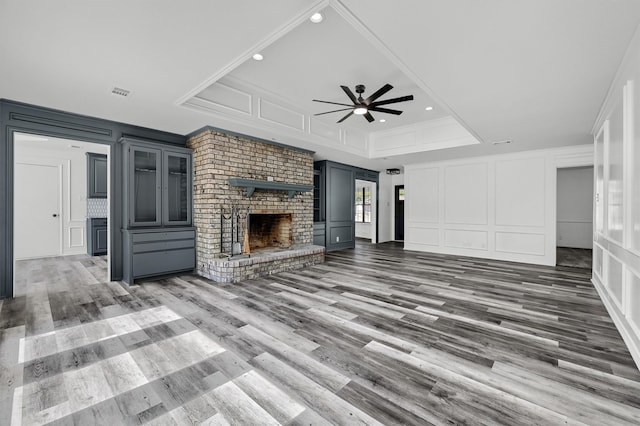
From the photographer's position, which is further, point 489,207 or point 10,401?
point 489,207

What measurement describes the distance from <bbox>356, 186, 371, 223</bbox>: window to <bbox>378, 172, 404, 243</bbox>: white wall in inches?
35.3

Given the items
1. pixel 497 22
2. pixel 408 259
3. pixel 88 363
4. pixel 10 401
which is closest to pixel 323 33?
pixel 497 22

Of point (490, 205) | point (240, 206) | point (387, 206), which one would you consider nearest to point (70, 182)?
point (240, 206)

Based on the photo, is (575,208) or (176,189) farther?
(575,208)

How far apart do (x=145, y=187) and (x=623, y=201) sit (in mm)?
6185

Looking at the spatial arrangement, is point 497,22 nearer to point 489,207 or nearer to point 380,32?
point 380,32

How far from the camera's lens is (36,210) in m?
6.60

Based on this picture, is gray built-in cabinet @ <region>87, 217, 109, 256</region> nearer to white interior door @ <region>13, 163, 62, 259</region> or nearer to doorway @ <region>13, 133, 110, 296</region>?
doorway @ <region>13, 133, 110, 296</region>

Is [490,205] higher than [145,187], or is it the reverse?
[145,187]

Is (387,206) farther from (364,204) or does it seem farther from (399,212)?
(364,204)

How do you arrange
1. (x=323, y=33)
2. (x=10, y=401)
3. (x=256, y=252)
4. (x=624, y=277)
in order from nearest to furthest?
(x=10, y=401) → (x=624, y=277) → (x=323, y=33) → (x=256, y=252)

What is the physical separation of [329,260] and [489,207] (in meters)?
4.17

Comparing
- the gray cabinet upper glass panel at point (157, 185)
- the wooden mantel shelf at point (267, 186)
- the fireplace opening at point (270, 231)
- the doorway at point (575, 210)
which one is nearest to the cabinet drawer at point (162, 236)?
the gray cabinet upper glass panel at point (157, 185)

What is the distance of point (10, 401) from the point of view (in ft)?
5.64
